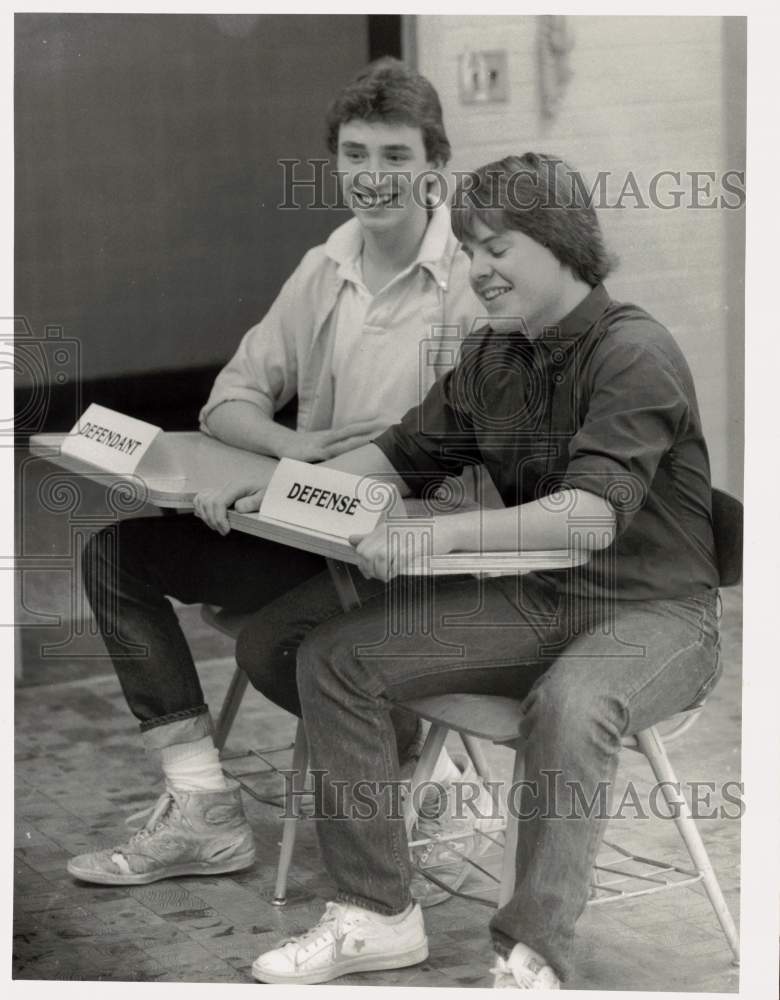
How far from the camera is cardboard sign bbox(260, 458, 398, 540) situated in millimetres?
2768

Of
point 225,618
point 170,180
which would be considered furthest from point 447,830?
point 170,180

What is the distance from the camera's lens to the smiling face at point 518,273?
2922 millimetres

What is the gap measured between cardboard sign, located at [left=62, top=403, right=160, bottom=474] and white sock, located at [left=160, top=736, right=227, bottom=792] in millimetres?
691

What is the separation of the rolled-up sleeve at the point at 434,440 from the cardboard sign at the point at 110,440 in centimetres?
51

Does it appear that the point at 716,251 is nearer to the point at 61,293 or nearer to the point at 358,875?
the point at 61,293

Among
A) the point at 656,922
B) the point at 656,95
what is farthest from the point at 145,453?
the point at 656,95

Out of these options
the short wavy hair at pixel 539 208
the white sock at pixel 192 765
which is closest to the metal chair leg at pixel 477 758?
the white sock at pixel 192 765

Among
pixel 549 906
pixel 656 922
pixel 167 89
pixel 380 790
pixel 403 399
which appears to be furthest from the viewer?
pixel 167 89

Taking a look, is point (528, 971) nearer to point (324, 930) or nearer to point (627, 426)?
point (324, 930)

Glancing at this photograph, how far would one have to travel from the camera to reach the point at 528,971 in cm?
269

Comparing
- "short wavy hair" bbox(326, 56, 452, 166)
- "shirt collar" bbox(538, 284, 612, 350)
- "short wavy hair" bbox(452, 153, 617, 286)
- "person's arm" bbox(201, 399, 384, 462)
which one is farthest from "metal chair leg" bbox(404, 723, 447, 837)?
"short wavy hair" bbox(326, 56, 452, 166)

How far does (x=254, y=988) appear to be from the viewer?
2916mm

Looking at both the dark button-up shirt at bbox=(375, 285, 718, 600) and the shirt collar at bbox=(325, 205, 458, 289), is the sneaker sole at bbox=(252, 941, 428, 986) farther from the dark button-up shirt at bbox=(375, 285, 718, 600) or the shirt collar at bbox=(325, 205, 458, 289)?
the shirt collar at bbox=(325, 205, 458, 289)

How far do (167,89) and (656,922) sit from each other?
103 inches
